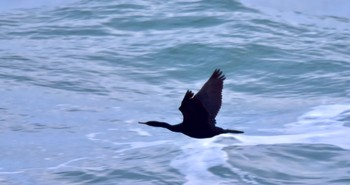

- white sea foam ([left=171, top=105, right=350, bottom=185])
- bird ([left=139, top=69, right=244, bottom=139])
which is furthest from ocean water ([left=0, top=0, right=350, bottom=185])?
bird ([left=139, top=69, right=244, bottom=139])

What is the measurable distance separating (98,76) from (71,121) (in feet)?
7.85

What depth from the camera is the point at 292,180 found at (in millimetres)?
10203

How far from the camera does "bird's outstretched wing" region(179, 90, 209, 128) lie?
780cm

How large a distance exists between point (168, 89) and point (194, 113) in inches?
237

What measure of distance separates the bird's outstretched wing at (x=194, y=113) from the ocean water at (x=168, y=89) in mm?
2081

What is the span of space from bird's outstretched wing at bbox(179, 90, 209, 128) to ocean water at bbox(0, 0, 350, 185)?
2081 mm

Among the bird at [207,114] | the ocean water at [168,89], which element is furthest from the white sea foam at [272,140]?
the bird at [207,114]

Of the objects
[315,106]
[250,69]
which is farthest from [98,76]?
[315,106]

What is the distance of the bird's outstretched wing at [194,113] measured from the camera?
25.6 ft

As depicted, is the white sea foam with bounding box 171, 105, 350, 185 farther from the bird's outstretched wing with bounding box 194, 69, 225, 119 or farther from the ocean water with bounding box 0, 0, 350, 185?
the bird's outstretched wing with bounding box 194, 69, 225, 119

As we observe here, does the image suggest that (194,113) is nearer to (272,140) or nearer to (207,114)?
(207,114)

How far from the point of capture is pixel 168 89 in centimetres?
1398

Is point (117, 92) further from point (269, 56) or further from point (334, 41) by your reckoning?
point (334, 41)

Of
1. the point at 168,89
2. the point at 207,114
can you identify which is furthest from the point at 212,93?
the point at 168,89
